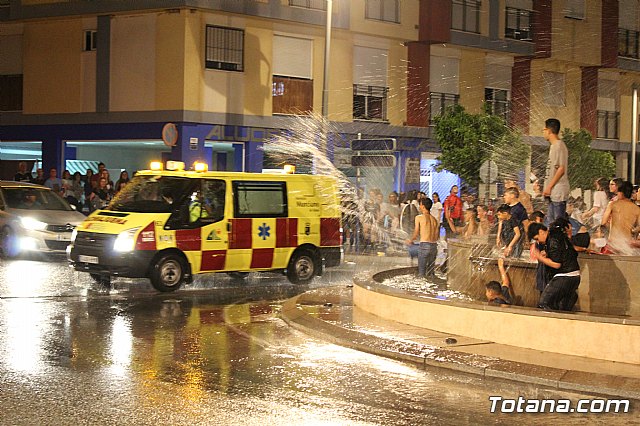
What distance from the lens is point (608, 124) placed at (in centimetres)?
4325

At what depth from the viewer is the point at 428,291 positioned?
15.9 m

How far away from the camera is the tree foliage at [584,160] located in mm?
36469

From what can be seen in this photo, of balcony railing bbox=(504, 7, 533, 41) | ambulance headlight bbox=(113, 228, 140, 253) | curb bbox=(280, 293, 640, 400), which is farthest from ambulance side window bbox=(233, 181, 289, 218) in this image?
balcony railing bbox=(504, 7, 533, 41)

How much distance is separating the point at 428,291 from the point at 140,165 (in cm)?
2086

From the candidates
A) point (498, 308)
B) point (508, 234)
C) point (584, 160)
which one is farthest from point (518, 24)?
point (498, 308)

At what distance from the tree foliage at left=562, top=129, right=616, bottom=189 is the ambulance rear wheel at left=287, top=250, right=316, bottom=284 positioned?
1864 cm

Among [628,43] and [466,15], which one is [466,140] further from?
[628,43]

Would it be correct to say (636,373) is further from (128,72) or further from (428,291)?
(128,72)

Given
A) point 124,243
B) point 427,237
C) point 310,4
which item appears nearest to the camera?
point 124,243

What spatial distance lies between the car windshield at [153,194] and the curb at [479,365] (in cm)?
512

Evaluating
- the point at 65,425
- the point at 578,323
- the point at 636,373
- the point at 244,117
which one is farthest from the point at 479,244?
the point at 244,117

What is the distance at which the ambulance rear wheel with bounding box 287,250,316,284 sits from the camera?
63.6 ft

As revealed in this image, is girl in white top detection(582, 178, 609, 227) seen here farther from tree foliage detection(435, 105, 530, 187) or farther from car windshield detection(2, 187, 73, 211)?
tree foliage detection(435, 105, 530, 187)

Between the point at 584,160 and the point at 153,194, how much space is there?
74.6ft
